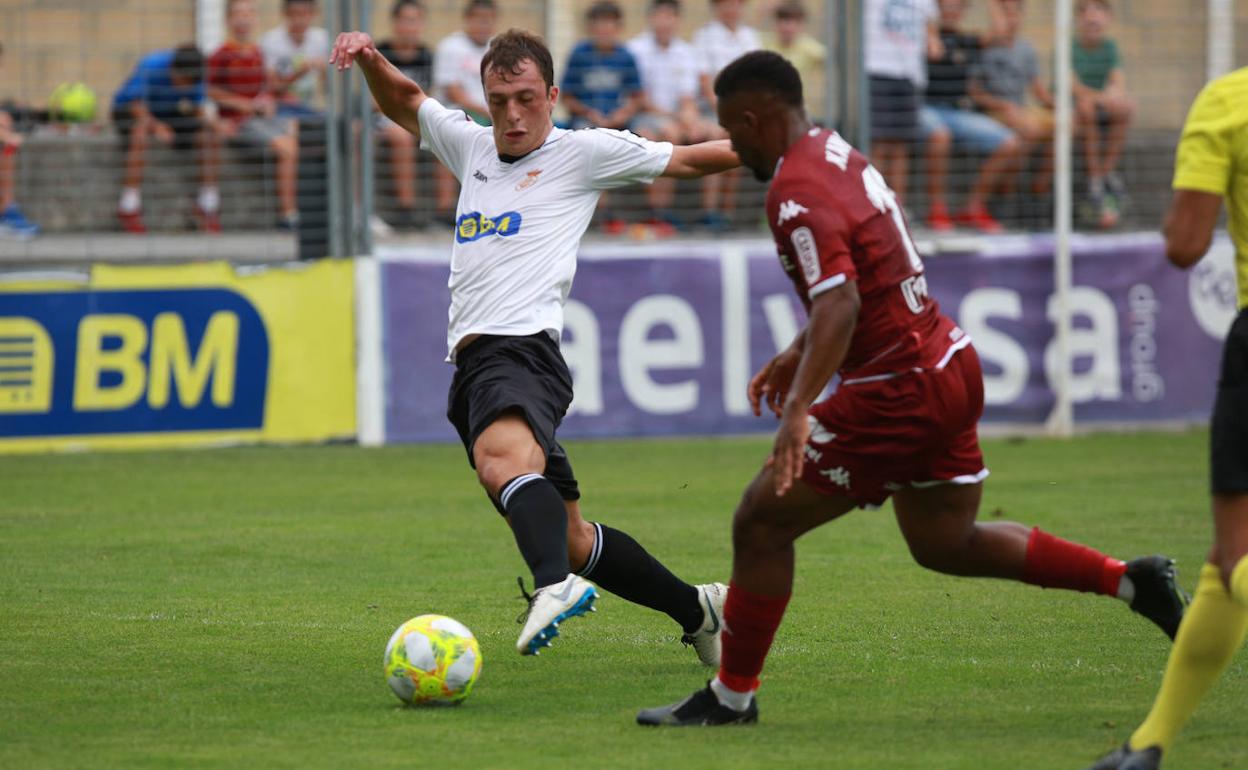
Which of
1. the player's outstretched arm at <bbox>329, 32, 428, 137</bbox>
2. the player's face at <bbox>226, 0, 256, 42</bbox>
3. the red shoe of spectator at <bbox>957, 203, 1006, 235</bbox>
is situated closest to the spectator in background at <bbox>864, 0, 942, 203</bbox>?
the red shoe of spectator at <bbox>957, 203, 1006, 235</bbox>

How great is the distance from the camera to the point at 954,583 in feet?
27.8

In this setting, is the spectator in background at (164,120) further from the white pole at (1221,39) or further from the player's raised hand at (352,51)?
the white pole at (1221,39)

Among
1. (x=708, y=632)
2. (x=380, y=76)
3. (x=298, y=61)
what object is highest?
(x=298, y=61)

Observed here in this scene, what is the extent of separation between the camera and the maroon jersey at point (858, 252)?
512 cm

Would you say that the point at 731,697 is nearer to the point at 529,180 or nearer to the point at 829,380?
the point at 829,380

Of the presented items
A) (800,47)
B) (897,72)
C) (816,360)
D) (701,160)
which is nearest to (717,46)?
(800,47)

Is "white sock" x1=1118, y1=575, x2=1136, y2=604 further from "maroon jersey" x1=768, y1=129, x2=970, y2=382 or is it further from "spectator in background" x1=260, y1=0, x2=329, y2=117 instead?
"spectator in background" x1=260, y1=0, x2=329, y2=117

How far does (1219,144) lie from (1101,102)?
11.8 meters

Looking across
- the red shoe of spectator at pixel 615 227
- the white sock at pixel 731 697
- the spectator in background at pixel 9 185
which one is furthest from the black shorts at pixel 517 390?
the red shoe of spectator at pixel 615 227

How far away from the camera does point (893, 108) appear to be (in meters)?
15.5

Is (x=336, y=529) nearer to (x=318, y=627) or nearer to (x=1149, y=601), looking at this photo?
(x=318, y=627)

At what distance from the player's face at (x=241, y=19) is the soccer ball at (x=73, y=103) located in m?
1.27

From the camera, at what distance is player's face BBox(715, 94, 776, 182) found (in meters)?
5.29

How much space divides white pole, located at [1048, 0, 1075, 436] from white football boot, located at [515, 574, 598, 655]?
10.1m
